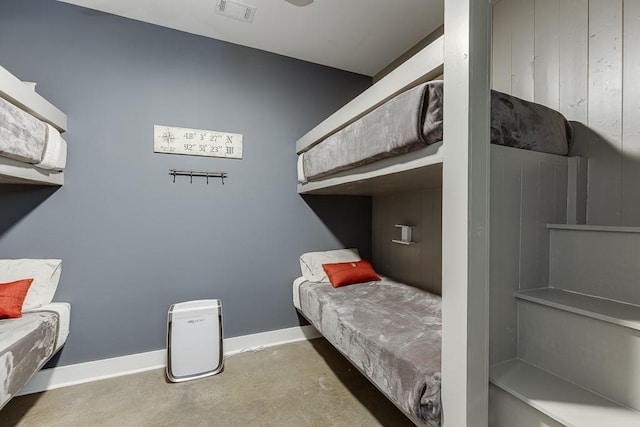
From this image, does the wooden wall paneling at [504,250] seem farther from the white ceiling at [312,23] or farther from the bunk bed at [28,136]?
the bunk bed at [28,136]

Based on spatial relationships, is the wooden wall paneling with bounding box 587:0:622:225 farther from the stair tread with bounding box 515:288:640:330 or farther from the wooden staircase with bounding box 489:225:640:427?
the stair tread with bounding box 515:288:640:330

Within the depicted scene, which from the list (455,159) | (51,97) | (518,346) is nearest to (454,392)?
(518,346)

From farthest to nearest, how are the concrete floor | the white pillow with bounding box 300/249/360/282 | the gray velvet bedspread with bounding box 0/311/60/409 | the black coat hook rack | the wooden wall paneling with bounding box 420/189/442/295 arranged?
the white pillow with bounding box 300/249/360/282
the black coat hook rack
the wooden wall paneling with bounding box 420/189/442/295
the concrete floor
the gray velvet bedspread with bounding box 0/311/60/409

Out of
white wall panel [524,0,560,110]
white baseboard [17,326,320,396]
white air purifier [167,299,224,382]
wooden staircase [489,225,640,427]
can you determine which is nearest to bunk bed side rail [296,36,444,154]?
white wall panel [524,0,560,110]

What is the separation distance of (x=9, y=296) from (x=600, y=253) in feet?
10.1

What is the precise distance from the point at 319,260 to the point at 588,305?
1925 mm

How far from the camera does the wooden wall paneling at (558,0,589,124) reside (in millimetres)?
1362

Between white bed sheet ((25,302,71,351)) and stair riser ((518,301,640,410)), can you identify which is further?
white bed sheet ((25,302,71,351))

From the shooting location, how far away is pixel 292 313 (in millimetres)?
2693

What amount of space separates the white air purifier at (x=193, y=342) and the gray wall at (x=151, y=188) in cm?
31

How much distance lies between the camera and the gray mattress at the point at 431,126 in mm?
1106

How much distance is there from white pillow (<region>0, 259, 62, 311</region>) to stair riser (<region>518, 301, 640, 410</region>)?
282 cm

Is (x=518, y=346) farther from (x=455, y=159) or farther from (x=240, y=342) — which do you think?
(x=240, y=342)

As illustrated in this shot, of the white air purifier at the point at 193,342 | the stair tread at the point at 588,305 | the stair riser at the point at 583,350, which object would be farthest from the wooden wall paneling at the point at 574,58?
the white air purifier at the point at 193,342
